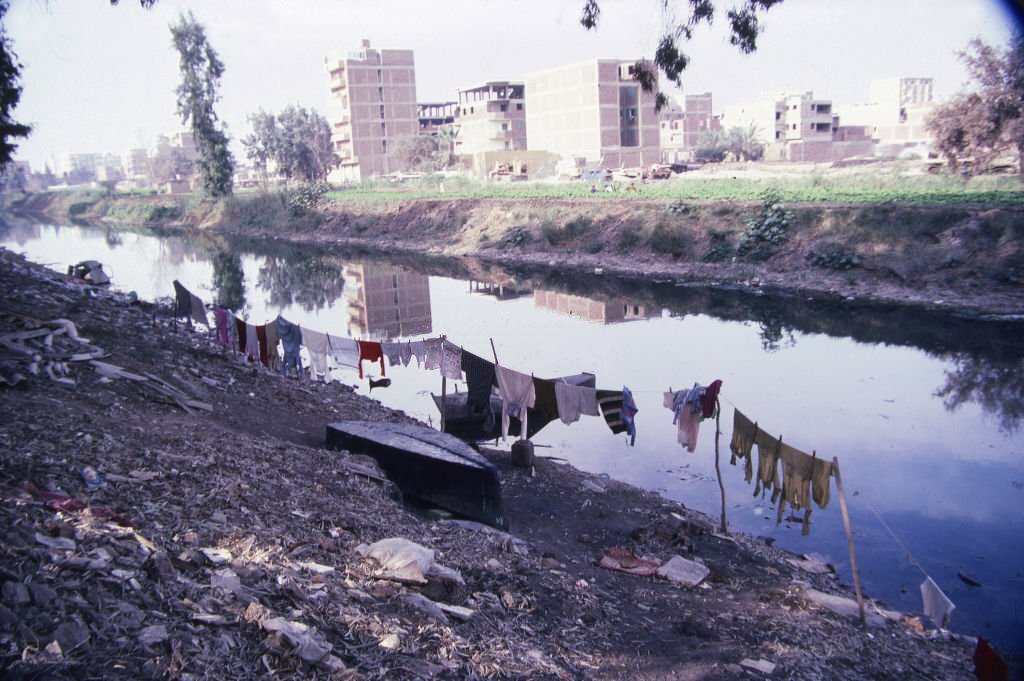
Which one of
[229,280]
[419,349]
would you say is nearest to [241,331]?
[419,349]

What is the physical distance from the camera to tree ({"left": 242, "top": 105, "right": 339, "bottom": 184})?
218 ft

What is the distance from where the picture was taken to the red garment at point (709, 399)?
28.0 ft

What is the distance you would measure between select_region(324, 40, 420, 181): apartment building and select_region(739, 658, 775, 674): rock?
235ft

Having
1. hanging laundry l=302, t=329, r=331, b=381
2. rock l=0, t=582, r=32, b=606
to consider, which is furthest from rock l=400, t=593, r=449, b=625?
hanging laundry l=302, t=329, r=331, b=381

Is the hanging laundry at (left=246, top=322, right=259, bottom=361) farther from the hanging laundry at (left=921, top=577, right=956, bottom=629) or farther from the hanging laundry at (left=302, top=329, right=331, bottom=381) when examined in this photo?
the hanging laundry at (left=921, top=577, right=956, bottom=629)

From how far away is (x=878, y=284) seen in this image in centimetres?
2247

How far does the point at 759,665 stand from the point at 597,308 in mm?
18306

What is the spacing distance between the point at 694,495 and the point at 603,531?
6.82ft

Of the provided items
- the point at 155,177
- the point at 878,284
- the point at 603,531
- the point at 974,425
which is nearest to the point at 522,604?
the point at 603,531

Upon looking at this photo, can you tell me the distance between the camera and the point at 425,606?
5.21 m

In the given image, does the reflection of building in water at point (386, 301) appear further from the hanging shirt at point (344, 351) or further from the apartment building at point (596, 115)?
the apartment building at point (596, 115)

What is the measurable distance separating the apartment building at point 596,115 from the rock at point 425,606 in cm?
5826

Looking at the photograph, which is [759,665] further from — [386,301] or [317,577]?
[386,301]

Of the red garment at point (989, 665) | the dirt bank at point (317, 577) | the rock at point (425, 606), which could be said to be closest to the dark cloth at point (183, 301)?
the dirt bank at point (317, 577)
